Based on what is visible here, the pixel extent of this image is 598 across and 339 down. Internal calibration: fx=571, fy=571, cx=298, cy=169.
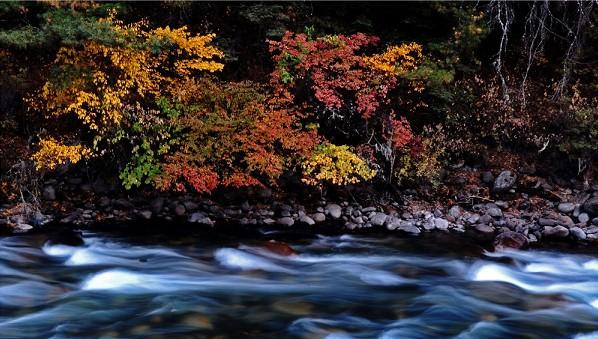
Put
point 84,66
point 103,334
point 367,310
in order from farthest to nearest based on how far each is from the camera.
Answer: point 84,66, point 367,310, point 103,334

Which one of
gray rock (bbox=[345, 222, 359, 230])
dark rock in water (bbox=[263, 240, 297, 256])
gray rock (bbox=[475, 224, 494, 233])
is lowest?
dark rock in water (bbox=[263, 240, 297, 256])

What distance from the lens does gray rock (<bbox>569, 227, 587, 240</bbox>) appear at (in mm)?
9430

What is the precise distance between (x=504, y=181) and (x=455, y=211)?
128 cm

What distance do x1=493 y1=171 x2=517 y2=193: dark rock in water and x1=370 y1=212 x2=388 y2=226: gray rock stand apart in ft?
7.66

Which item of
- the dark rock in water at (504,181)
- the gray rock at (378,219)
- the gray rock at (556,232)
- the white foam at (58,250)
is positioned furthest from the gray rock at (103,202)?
the gray rock at (556,232)

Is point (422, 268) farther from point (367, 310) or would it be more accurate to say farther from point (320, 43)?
point (320, 43)

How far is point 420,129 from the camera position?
11016mm

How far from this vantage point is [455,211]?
1026 centimetres

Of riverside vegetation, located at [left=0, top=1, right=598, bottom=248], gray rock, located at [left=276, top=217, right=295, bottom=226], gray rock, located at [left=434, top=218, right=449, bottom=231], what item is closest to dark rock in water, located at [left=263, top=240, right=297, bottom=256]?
gray rock, located at [left=276, top=217, right=295, bottom=226]

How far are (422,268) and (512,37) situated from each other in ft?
22.0

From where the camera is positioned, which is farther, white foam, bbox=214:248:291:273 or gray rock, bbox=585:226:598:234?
gray rock, bbox=585:226:598:234

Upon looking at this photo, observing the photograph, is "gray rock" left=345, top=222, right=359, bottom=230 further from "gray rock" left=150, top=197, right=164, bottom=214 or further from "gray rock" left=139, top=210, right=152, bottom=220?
"gray rock" left=139, top=210, right=152, bottom=220

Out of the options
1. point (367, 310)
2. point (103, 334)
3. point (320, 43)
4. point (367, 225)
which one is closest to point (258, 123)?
point (320, 43)

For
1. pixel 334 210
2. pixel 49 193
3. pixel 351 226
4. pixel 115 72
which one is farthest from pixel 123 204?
pixel 351 226
